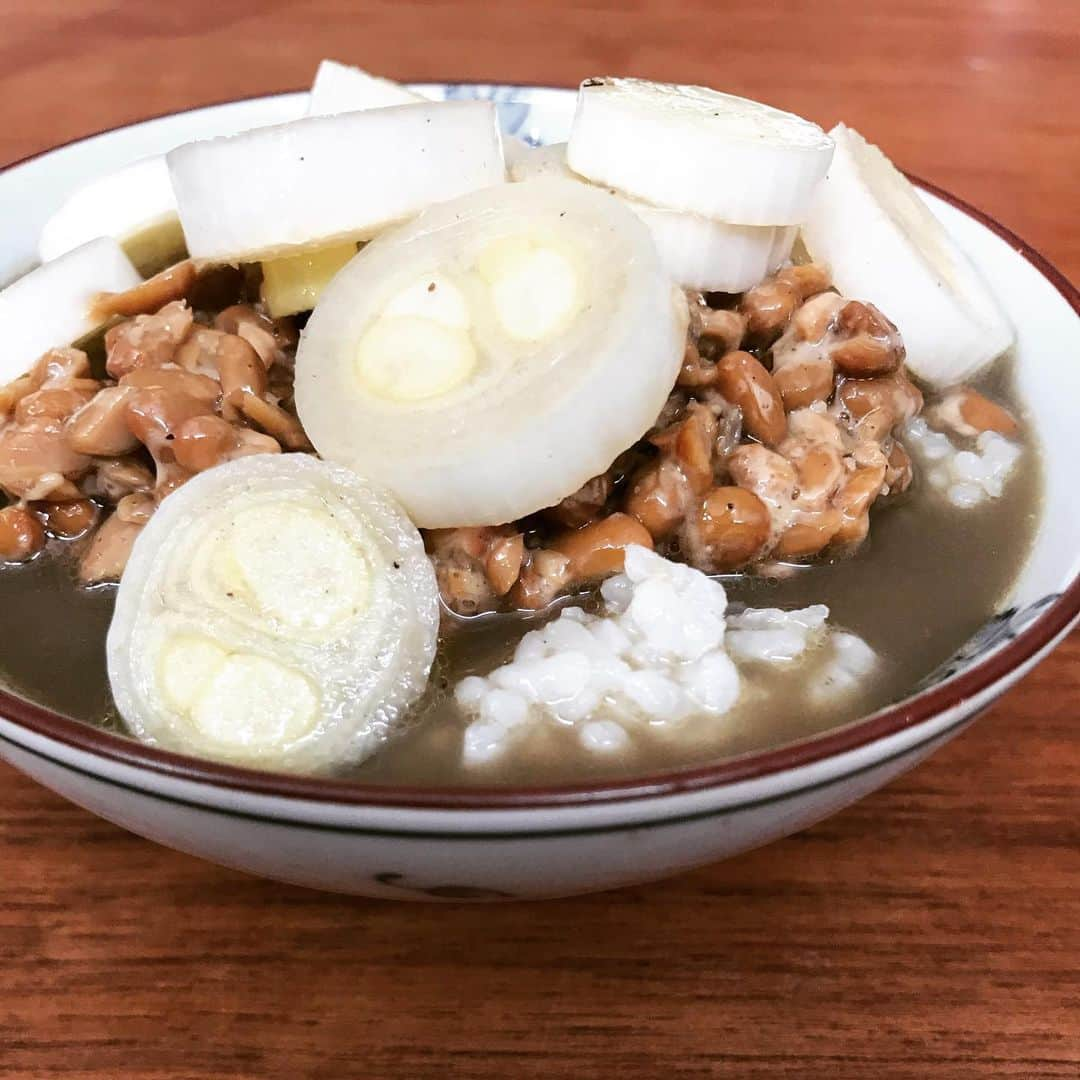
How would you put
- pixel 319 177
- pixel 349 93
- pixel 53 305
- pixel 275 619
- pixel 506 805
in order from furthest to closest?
pixel 349 93 → pixel 53 305 → pixel 319 177 → pixel 275 619 → pixel 506 805

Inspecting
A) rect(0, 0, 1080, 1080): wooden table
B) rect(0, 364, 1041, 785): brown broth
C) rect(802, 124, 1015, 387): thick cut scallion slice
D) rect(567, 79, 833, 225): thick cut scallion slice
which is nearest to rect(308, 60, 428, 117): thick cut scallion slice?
rect(567, 79, 833, 225): thick cut scallion slice

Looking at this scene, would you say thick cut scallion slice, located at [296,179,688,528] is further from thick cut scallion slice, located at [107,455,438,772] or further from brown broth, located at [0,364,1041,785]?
brown broth, located at [0,364,1041,785]

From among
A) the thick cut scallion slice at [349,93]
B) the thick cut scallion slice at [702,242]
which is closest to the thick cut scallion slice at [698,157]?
the thick cut scallion slice at [702,242]

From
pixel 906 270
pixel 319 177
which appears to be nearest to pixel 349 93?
pixel 319 177

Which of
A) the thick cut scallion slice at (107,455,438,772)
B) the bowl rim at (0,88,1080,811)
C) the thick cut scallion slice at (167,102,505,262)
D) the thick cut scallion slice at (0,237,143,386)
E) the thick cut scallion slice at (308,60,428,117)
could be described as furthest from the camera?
the thick cut scallion slice at (308,60,428,117)

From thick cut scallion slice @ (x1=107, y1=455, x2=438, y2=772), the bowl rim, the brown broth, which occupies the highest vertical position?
the bowl rim

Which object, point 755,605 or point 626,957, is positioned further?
point 755,605

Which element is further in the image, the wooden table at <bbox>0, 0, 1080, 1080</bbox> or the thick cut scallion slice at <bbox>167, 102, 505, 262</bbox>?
the thick cut scallion slice at <bbox>167, 102, 505, 262</bbox>

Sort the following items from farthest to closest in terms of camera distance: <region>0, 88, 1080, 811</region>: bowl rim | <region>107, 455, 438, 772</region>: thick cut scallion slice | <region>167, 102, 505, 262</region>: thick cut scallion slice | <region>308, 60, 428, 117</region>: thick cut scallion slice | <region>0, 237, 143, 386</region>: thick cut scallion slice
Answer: <region>308, 60, 428, 117</region>: thick cut scallion slice
<region>0, 237, 143, 386</region>: thick cut scallion slice
<region>167, 102, 505, 262</region>: thick cut scallion slice
<region>107, 455, 438, 772</region>: thick cut scallion slice
<region>0, 88, 1080, 811</region>: bowl rim

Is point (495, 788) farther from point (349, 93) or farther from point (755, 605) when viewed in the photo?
point (349, 93)

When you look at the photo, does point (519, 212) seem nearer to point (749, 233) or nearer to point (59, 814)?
point (749, 233)

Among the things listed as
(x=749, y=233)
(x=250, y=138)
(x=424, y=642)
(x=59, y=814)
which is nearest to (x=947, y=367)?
(x=749, y=233)
